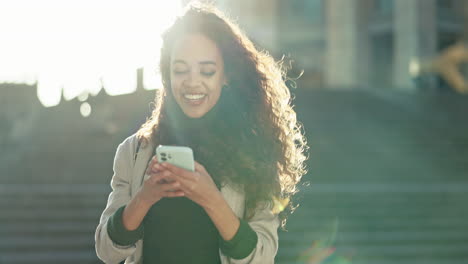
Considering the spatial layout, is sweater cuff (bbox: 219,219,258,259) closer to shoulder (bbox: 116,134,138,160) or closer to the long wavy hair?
the long wavy hair

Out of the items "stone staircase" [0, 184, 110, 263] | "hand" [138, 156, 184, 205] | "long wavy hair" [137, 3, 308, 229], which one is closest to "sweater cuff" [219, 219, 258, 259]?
"long wavy hair" [137, 3, 308, 229]

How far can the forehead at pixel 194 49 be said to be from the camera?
2.01 meters

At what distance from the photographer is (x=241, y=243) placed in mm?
1840

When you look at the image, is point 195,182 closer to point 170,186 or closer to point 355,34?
point 170,186

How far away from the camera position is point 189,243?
1.94 metres

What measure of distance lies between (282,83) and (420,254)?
22.6 ft

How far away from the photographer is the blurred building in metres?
34.1

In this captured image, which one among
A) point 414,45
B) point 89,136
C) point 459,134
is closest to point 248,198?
point 89,136

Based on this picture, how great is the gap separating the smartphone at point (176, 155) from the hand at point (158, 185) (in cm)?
3

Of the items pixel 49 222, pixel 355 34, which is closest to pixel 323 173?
pixel 49 222

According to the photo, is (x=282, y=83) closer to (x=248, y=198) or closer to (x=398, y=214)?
(x=248, y=198)

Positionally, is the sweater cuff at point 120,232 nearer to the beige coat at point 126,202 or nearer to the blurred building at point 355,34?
the beige coat at point 126,202

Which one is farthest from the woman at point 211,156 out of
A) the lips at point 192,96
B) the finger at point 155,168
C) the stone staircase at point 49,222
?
the stone staircase at point 49,222

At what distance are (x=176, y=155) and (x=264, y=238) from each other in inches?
18.6
